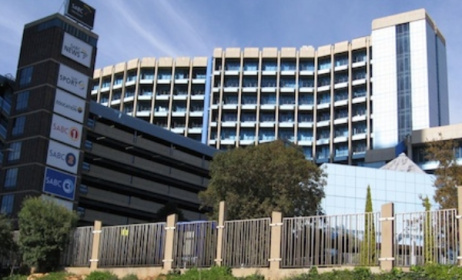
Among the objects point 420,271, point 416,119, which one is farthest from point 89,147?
point 420,271

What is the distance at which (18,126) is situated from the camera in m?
68.9

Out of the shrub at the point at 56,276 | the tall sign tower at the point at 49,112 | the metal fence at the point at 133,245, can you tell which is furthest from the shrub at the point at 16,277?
the tall sign tower at the point at 49,112

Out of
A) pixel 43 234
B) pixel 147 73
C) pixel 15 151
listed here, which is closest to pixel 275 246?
pixel 43 234

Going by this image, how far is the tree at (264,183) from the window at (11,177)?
27.0m

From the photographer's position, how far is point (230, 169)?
46.7 meters

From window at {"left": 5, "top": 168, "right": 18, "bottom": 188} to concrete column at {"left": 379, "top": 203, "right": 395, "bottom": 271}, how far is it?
52.6 meters

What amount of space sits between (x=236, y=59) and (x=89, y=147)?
4722cm

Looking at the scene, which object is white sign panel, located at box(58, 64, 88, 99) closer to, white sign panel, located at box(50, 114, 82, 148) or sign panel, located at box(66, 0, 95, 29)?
white sign panel, located at box(50, 114, 82, 148)

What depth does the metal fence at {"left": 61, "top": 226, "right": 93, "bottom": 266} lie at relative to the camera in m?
31.0

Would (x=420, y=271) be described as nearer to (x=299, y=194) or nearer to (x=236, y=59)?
(x=299, y=194)

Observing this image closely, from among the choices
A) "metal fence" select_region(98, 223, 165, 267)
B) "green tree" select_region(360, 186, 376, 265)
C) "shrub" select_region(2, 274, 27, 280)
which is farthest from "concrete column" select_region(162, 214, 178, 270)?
"green tree" select_region(360, 186, 376, 265)

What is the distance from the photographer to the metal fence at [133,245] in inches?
1107

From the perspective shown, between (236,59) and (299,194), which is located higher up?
(236,59)

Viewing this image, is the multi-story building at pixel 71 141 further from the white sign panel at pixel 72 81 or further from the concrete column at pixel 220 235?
the concrete column at pixel 220 235
